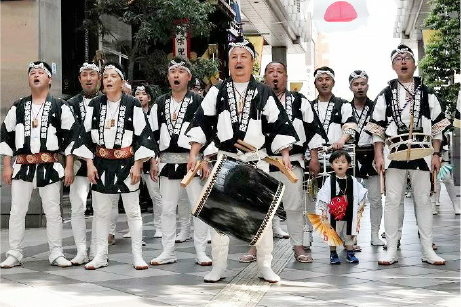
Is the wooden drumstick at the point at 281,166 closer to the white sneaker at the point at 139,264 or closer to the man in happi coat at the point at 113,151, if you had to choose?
the man in happi coat at the point at 113,151

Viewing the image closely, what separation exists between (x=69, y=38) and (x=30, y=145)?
8.48 m

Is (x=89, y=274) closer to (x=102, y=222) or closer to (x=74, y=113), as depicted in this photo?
(x=102, y=222)

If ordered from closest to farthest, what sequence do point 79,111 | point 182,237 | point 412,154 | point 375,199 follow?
1. point 412,154
2. point 79,111
3. point 375,199
4. point 182,237

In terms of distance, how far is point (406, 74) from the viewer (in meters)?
7.40

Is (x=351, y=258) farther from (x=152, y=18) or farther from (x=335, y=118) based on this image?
(x=152, y=18)

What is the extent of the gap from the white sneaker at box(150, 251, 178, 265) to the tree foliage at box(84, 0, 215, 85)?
5.82m

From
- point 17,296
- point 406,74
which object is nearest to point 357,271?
point 406,74

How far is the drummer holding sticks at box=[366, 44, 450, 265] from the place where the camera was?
730 cm

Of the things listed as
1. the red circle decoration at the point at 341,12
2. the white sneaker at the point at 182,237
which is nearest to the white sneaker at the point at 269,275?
the white sneaker at the point at 182,237

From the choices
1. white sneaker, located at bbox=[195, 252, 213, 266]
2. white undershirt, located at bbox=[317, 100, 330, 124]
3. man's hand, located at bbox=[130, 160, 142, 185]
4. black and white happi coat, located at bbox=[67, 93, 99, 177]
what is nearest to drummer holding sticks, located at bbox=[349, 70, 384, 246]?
white undershirt, located at bbox=[317, 100, 330, 124]

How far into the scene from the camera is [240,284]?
6.41m

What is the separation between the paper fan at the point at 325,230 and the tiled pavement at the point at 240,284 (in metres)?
0.25

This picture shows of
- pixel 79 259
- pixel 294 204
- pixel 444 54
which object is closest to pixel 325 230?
pixel 294 204

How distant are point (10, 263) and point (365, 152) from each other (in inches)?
161
